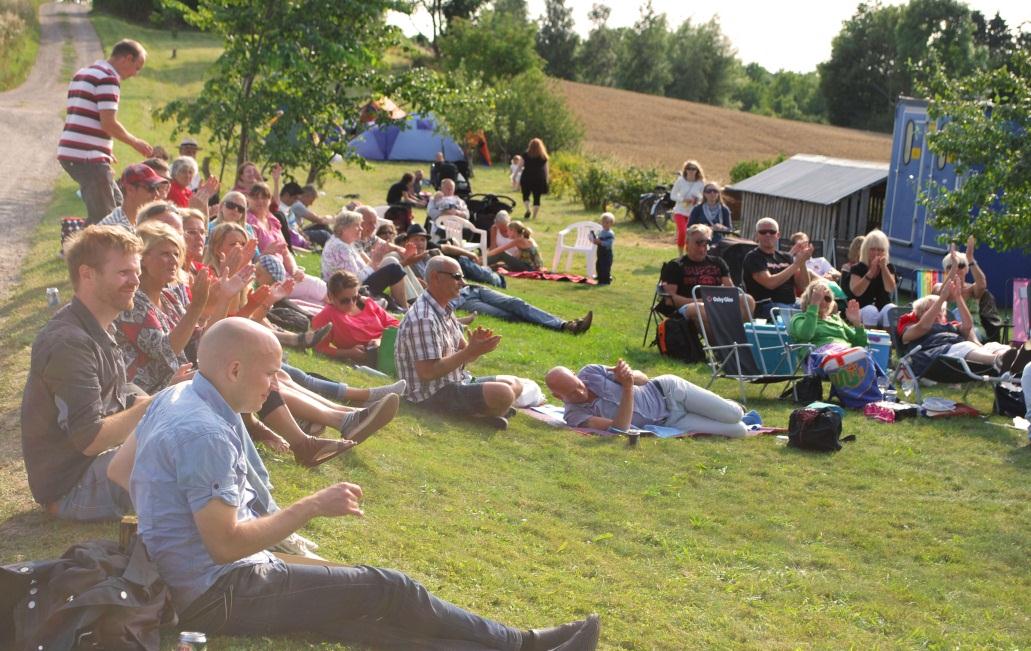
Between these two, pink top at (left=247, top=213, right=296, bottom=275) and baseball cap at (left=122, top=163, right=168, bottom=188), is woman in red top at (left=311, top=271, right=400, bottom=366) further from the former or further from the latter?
baseball cap at (left=122, top=163, right=168, bottom=188)

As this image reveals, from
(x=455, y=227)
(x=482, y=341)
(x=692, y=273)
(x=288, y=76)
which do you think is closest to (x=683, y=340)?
(x=692, y=273)

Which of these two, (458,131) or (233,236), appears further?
(458,131)

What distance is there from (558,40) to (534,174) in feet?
187

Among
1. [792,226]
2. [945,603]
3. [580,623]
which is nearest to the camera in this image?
[580,623]

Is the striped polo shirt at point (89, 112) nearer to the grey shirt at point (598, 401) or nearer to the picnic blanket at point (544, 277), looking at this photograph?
the grey shirt at point (598, 401)

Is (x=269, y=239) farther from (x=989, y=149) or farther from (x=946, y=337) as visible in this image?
(x=989, y=149)

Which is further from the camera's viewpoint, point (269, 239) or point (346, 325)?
point (269, 239)

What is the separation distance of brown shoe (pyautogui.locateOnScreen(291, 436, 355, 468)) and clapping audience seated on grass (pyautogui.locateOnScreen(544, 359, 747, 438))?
2.73 meters

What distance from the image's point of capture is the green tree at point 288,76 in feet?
53.5

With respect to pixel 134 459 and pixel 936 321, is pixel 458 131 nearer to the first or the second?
pixel 936 321

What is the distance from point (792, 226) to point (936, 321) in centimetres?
1091

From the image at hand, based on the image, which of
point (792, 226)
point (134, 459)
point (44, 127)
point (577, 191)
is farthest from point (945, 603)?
point (44, 127)

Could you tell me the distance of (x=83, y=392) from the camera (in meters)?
4.53

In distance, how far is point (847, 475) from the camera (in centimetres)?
834
